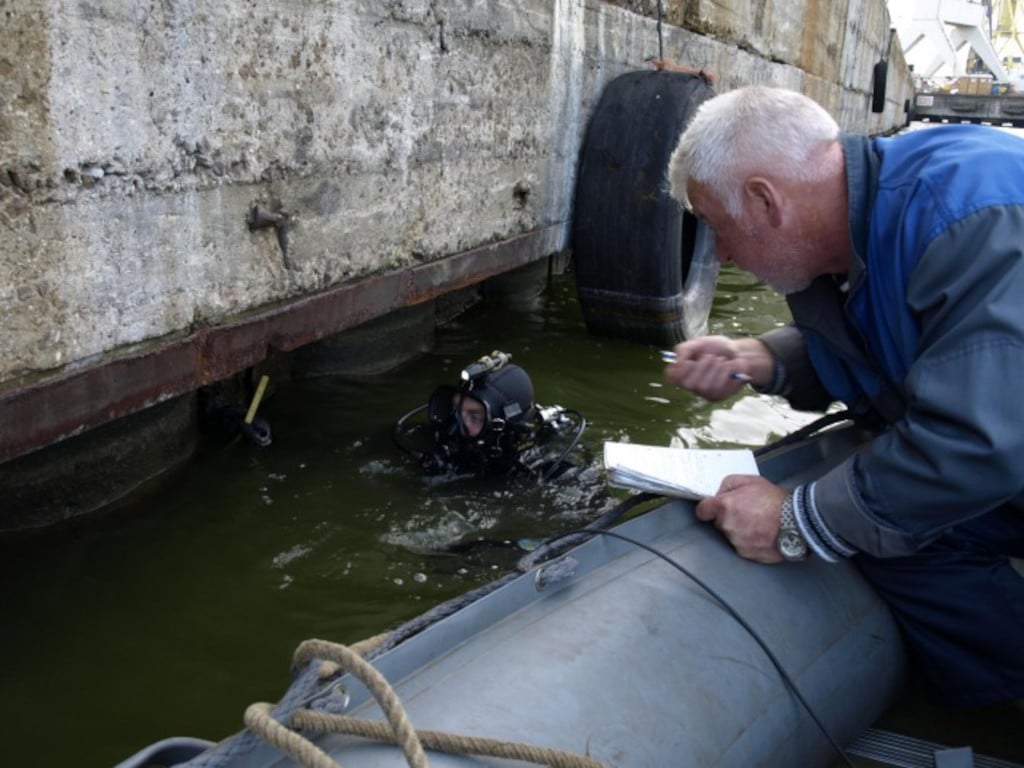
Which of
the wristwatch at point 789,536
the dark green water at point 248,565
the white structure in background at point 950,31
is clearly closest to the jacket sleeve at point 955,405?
the wristwatch at point 789,536

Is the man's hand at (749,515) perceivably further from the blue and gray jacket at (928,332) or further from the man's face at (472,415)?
the man's face at (472,415)

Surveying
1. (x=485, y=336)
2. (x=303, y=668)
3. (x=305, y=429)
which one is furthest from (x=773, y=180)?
(x=485, y=336)

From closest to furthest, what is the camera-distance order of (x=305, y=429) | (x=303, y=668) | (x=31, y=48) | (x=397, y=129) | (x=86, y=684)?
(x=303, y=668)
(x=31, y=48)
(x=86, y=684)
(x=397, y=129)
(x=305, y=429)

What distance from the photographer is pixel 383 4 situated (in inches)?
144

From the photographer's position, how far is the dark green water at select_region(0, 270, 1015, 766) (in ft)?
8.44

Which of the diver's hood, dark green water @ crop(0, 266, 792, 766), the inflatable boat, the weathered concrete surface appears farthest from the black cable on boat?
the diver's hood

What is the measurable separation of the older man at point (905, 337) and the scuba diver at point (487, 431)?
1539 millimetres

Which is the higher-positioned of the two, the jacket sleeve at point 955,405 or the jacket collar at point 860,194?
the jacket collar at point 860,194

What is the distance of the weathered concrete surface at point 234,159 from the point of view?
2.46 metres

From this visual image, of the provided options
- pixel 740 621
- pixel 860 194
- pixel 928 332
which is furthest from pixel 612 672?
pixel 860 194

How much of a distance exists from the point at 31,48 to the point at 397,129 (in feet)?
5.74

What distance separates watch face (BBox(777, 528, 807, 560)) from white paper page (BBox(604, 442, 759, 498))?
20 cm

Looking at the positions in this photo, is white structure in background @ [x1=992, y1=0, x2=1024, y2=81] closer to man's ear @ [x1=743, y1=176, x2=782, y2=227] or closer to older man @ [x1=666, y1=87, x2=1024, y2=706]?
older man @ [x1=666, y1=87, x2=1024, y2=706]

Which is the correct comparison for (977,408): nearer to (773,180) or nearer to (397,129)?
(773,180)
